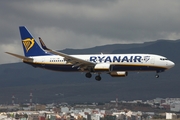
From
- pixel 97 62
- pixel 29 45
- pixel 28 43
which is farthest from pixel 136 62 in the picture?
pixel 28 43

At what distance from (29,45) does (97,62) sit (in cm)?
1512

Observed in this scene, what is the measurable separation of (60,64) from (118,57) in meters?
10.5

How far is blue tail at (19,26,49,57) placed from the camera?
366ft

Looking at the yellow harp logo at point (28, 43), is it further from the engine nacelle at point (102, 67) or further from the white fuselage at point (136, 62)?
the engine nacelle at point (102, 67)

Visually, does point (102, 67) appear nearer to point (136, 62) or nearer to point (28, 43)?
point (136, 62)

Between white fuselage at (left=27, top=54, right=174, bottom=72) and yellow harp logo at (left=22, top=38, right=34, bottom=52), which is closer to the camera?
white fuselage at (left=27, top=54, right=174, bottom=72)

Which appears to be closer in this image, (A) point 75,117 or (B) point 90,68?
(B) point 90,68

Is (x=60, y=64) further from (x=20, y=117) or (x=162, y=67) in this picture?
(x=20, y=117)

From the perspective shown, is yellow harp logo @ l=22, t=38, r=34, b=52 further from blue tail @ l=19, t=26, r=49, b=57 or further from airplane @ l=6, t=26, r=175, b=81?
airplane @ l=6, t=26, r=175, b=81

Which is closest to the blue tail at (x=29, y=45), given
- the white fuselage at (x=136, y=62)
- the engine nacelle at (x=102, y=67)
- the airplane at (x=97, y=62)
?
the airplane at (x=97, y=62)

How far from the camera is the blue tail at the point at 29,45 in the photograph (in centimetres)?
11157

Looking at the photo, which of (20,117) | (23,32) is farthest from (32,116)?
(23,32)

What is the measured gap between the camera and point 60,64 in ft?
351

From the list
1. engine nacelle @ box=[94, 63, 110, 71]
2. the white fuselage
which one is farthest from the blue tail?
engine nacelle @ box=[94, 63, 110, 71]
